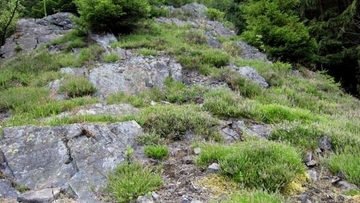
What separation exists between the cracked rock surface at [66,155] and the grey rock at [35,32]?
7.97 m

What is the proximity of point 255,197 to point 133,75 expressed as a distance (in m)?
5.83

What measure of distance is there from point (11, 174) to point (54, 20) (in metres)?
11.9

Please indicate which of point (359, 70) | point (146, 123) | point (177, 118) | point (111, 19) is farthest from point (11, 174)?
point (359, 70)

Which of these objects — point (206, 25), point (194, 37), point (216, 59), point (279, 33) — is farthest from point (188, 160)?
point (206, 25)

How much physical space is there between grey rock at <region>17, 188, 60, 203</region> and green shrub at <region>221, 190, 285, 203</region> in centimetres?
204

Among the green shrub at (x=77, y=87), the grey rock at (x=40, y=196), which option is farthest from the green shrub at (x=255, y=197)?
the green shrub at (x=77, y=87)

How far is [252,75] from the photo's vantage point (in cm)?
987

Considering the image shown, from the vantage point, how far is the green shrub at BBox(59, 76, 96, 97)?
8.39 m

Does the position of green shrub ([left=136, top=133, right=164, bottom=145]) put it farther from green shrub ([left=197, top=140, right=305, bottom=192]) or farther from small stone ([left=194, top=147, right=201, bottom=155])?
green shrub ([left=197, top=140, right=305, bottom=192])

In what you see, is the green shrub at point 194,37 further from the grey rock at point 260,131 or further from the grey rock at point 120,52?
the grey rock at point 260,131

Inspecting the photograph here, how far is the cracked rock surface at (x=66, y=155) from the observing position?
4.97m

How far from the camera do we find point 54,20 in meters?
16.0

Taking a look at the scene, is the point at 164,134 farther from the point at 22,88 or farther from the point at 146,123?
the point at 22,88

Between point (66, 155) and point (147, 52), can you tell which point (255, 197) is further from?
point (147, 52)
